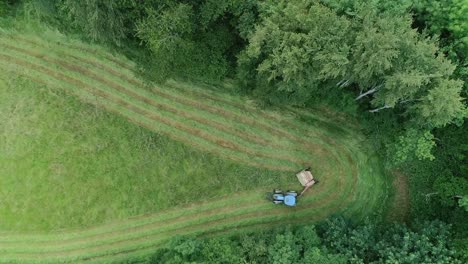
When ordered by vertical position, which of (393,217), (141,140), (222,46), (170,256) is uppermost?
(222,46)

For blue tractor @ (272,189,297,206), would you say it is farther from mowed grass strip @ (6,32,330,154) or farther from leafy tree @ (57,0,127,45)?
leafy tree @ (57,0,127,45)

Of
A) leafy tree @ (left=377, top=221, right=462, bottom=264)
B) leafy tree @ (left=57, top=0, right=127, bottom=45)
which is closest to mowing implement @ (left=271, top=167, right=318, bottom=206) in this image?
leafy tree @ (left=377, top=221, right=462, bottom=264)

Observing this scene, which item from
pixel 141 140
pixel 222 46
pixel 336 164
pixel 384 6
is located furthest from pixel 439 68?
pixel 141 140

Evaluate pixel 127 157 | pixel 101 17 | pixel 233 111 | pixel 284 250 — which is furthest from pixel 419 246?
pixel 101 17

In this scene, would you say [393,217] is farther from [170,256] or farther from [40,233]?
[40,233]

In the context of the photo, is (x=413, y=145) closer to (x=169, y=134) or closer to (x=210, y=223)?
(x=210, y=223)

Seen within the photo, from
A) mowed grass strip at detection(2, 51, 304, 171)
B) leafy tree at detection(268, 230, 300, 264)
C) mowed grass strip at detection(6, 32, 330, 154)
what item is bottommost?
leafy tree at detection(268, 230, 300, 264)

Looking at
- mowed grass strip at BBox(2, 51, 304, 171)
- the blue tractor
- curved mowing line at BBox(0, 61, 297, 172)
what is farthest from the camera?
mowed grass strip at BBox(2, 51, 304, 171)
